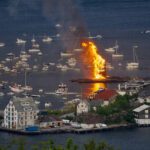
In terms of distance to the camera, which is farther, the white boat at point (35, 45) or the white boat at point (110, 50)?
the white boat at point (35, 45)

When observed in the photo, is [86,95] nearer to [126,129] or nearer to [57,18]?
[126,129]

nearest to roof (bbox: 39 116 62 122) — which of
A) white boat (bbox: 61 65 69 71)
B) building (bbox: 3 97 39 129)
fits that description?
building (bbox: 3 97 39 129)

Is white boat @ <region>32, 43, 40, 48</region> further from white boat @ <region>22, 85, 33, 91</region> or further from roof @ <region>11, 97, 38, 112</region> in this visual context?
roof @ <region>11, 97, 38, 112</region>

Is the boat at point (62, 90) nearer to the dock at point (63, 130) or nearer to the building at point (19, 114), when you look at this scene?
the building at point (19, 114)

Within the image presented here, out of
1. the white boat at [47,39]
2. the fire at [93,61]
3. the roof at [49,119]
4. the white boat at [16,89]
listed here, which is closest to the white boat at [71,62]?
the fire at [93,61]

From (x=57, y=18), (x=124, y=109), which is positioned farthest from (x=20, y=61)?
(x=57, y=18)


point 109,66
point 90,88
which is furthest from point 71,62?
point 90,88

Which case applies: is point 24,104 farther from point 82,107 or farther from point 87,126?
point 87,126
